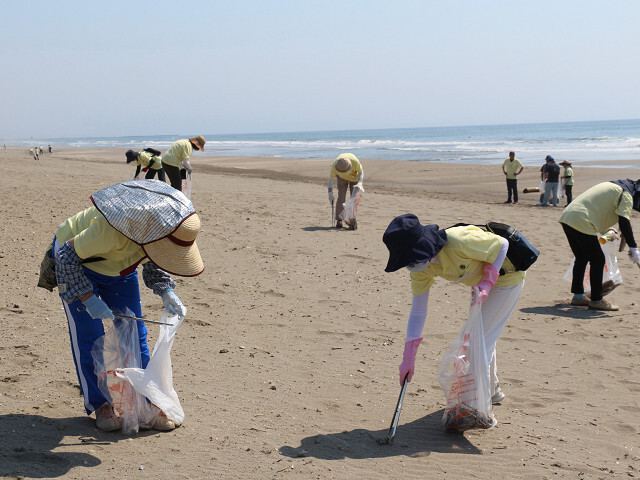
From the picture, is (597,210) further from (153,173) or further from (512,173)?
(512,173)

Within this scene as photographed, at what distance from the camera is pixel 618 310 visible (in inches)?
254

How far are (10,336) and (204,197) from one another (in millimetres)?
7617

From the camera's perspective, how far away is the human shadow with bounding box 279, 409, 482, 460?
11.5 feet

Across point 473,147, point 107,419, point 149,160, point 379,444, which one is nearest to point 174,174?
point 149,160

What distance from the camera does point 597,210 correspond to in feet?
20.3

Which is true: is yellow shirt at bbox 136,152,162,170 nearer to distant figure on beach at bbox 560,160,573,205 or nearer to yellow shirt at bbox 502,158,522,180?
yellow shirt at bbox 502,158,522,180

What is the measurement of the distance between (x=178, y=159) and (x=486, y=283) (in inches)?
300

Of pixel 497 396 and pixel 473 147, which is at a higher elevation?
pixel 473 147

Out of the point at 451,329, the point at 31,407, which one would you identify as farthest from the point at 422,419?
the point at 31,407

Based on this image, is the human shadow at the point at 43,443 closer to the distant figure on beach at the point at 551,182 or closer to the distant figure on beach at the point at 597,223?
the distant figure on beach at the point at 597,223

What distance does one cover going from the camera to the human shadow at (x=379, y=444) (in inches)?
138

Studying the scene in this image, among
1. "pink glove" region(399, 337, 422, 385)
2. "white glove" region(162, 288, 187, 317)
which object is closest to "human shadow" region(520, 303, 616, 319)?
"pink glove" region(399, 337, 422, 385)

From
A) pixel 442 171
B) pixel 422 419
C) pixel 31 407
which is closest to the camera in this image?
pixel 31 407

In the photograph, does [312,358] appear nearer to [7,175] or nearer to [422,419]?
[422,419]
